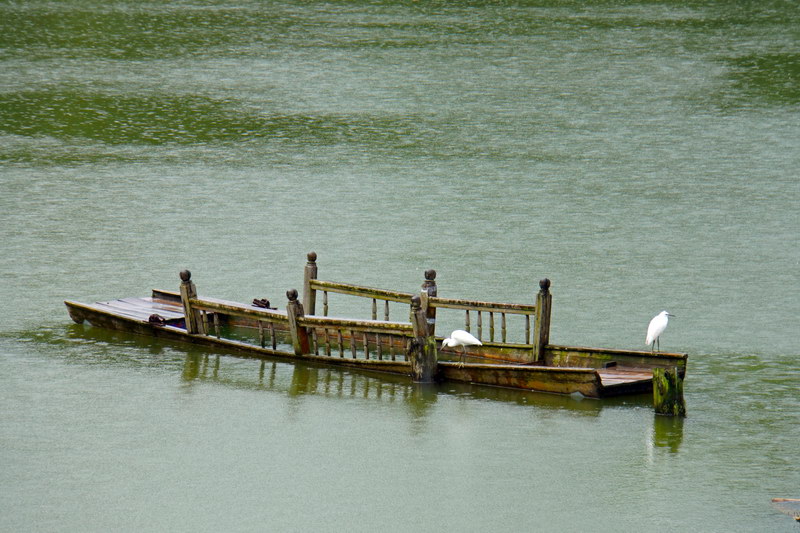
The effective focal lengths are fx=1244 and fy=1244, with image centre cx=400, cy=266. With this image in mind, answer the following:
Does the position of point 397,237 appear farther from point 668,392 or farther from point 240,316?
point 668,392

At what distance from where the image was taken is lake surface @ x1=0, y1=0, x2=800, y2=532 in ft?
40.4

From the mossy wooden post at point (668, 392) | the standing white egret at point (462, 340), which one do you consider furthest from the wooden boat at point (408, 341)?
the standing white egret at point (462, 340)

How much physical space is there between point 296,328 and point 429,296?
5.96 feet

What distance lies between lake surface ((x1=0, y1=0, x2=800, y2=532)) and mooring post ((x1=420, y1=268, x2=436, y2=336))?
889mm

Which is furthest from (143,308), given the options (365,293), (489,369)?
(489,369)

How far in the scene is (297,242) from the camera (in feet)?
74.4

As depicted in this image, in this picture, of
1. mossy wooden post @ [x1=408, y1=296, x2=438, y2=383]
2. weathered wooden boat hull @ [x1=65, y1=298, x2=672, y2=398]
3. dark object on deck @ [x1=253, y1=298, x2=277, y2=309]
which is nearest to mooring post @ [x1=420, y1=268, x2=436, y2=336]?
mossy wooden post @ [x1=408, y1=296, x2=438, y2=383]

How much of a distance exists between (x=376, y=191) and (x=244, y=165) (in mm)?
3806

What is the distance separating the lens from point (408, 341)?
15156 mm

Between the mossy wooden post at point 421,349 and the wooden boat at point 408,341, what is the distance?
1 centimetres

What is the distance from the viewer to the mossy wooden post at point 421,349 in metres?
14.9

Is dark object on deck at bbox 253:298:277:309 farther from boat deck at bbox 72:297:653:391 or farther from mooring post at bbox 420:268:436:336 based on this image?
mooring post at bbox 420:268:436:336

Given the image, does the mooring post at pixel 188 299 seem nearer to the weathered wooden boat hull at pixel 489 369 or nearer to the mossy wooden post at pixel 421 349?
the weathered wooden boat hull at pixel 489 369

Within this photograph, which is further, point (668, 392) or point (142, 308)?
point (142, 308)
